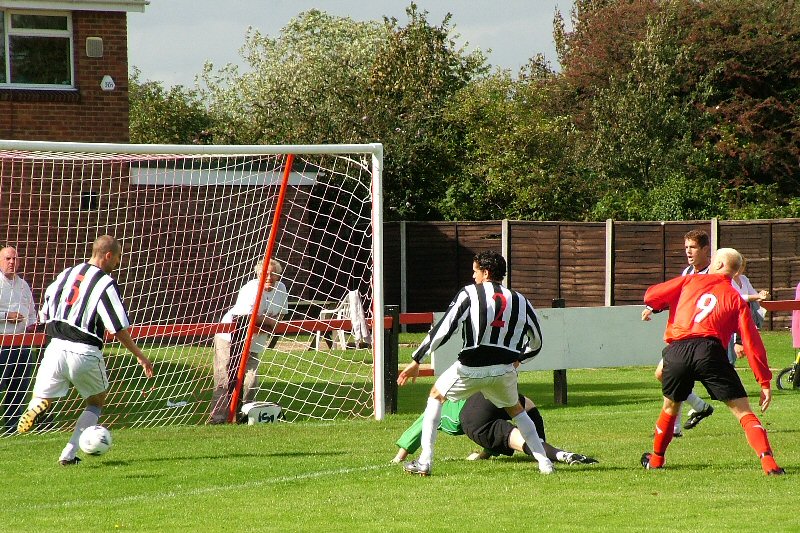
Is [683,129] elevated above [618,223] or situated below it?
above

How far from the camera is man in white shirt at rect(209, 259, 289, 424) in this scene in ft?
42.3

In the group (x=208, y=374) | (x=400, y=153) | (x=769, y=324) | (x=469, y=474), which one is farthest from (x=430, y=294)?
(x=469, y=474)

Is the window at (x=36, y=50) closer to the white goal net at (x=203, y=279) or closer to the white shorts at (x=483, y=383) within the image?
the white goal net at (x=203, y=279)

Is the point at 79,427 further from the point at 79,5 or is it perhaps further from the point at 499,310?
the point at 79,5

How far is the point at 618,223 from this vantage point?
1058 inches

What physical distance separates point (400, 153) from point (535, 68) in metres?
18.5

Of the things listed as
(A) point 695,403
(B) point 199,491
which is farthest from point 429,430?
(A) point 695,403

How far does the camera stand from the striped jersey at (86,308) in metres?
9.48

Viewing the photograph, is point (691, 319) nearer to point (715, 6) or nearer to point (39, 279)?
point (39, 279)

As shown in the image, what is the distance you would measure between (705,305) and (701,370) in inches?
18.8

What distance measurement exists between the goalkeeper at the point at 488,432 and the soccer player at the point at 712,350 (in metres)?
0.92

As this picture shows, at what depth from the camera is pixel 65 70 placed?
21.9 m

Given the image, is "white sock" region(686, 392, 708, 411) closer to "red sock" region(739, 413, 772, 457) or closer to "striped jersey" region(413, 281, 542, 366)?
"red sock" region(739, 413, 772, 457)

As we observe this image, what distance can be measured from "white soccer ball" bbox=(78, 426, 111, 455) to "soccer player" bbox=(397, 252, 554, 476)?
7.86 feet
